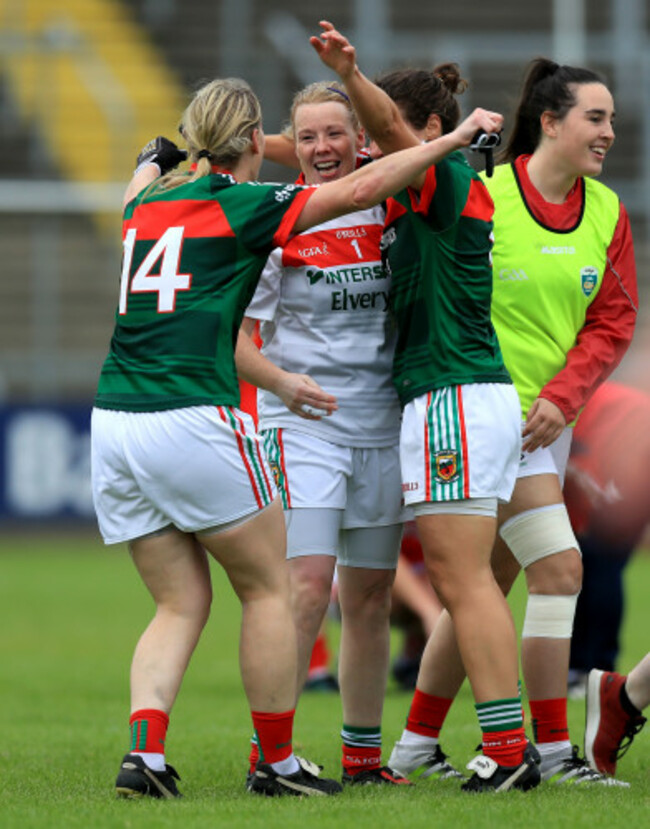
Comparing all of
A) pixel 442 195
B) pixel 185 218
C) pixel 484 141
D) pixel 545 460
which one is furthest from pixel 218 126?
pixel 545 460

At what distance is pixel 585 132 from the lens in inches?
205

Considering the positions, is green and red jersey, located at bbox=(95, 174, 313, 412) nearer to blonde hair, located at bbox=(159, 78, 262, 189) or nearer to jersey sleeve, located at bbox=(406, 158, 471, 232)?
blonde hair, located at bbox=(159, 78, 262, 189)

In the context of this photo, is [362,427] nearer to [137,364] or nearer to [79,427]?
[137,364]

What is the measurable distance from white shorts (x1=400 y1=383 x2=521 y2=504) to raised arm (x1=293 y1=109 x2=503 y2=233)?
25.8 inches

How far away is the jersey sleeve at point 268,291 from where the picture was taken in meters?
5.11

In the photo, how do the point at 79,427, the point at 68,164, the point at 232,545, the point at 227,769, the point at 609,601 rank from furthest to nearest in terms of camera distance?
the point at 68,164
the point at 79,427
the point at 609,601
the point at 227,769
the point at 232,545

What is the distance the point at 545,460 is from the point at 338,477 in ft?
2.17

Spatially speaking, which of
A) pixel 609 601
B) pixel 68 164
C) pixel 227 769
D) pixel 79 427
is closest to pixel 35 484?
pixel 79 427

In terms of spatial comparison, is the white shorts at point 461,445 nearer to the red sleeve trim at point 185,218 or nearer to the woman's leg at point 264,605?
the woman's leg at point 264,605

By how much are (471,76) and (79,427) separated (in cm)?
742

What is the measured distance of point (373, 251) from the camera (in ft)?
16.8

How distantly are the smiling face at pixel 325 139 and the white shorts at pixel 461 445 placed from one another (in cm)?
83

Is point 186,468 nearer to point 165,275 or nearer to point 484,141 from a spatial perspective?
point 165,275

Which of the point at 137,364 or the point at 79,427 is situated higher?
the point at 137,364
